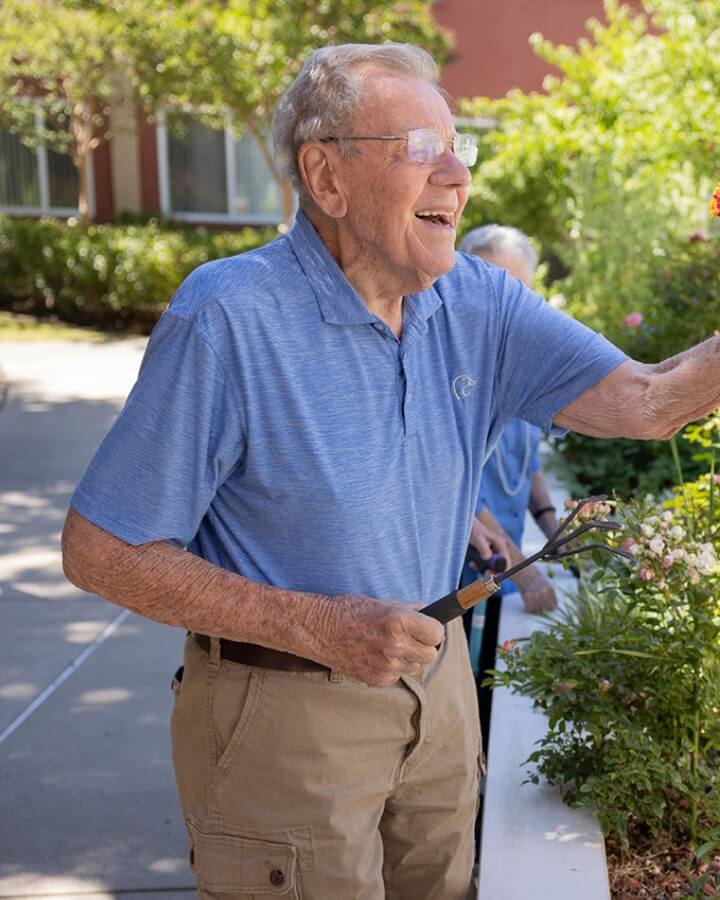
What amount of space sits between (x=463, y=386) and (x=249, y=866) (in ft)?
2.99

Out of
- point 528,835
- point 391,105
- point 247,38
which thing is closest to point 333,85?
point 391,105

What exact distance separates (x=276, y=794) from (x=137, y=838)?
6.30 ft

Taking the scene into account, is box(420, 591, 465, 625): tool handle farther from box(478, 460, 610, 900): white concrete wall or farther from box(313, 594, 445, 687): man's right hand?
box(478, 460, 610, 900): white concrete wall

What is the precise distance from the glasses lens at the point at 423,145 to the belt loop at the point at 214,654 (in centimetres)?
87

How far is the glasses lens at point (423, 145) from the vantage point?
82.0 inches

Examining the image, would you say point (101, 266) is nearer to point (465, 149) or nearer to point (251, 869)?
point (465, 149)

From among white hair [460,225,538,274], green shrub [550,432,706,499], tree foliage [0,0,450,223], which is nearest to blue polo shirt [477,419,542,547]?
white hair [460,225,538,274]

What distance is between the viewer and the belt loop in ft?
7.05

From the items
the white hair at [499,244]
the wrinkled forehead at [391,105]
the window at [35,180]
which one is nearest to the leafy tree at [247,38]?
the window at [35,180]

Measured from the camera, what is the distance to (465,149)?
2176 mm

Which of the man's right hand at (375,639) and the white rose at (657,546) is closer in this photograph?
the man's right hand at (375,639)

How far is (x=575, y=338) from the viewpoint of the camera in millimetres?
2318

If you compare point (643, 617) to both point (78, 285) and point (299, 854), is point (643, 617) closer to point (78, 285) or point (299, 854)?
point (299, 854)

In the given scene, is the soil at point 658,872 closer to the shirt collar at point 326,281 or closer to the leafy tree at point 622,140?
the shirt collar at point 326,281
